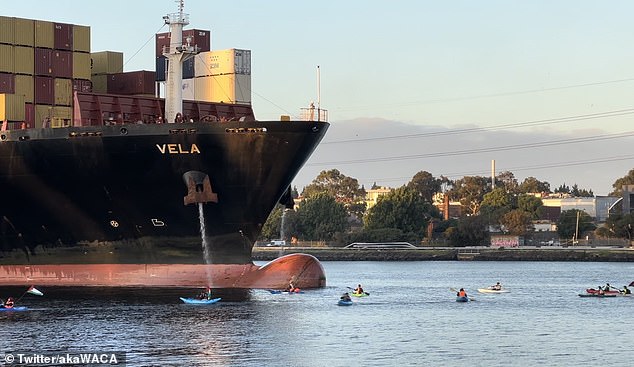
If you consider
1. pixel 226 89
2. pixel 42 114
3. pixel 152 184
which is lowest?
pixel 152 184

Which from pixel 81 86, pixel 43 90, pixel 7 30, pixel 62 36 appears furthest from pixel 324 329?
pixel 7 30

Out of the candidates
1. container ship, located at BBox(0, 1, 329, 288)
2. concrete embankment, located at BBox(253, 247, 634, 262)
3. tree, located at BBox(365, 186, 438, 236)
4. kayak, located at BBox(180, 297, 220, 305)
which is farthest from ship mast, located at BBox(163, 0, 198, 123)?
tree, located at BBox(365, 186, 438, 236)

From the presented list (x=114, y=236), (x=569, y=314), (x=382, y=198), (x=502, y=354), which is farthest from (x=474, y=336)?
(x=382, y=198)

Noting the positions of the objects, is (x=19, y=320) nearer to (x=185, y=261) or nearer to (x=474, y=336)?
(x=185, y=261)

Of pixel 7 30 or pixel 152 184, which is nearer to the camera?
pixel 152 184

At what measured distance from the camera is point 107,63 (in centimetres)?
8100

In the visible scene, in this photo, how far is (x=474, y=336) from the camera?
186 feet

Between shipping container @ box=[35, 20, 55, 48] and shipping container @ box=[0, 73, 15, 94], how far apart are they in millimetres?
2991

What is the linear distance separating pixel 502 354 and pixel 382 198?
145m

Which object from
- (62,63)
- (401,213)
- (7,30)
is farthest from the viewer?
(401,213)

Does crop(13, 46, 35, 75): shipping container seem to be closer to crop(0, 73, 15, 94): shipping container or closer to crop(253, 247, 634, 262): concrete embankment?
crop(0, 73, 15, 94): shipping container

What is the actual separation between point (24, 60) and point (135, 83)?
748 cm

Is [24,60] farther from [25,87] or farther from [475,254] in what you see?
[475,254]

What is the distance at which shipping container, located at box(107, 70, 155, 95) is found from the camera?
258 feet
